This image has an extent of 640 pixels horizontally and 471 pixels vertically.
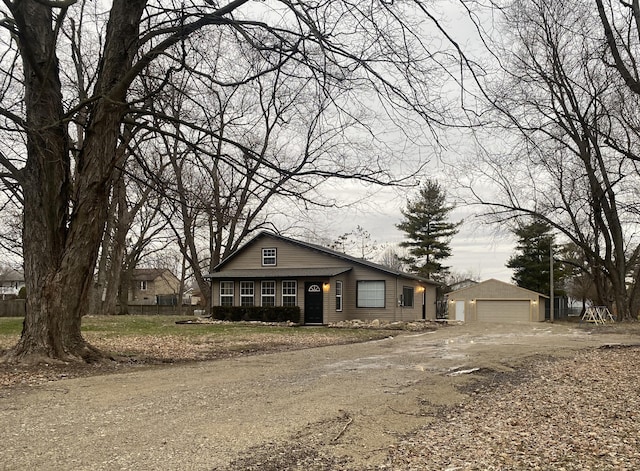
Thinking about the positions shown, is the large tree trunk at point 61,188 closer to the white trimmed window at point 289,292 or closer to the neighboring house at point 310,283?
the neighboring house at point 310,283

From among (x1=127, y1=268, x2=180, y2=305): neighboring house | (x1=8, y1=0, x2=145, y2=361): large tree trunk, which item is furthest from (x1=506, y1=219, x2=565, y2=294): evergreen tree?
(x1=8, y1=0, x2=145, y2=361): large tree trunk

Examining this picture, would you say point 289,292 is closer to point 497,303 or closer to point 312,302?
point 312,302

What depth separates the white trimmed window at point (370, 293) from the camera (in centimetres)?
2839

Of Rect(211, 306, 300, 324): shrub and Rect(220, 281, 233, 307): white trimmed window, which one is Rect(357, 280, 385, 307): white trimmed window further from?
Rect(220, 281, 233, 307): white trimmed window

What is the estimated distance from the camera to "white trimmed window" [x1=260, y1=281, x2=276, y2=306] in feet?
92.3

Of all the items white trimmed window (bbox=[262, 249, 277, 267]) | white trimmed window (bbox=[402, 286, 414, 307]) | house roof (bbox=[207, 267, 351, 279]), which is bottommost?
white trimmed window (bbox=[402, 286, 414, 307])

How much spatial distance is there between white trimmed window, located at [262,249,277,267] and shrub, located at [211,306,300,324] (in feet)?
8.78

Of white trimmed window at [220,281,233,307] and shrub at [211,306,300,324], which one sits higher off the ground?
white trimmed window at [220,281,233,307]

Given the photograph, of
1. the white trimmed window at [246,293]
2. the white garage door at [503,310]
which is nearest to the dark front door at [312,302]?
the white trimmed window at [246,293]

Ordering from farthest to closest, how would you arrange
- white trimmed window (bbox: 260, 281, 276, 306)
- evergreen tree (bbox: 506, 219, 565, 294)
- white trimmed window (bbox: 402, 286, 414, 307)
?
evergreen tree (bbox: 506, 219, 565, 294) < white trimmed window (bbox: 402, 286, 414, 307) < white trimmed window (bbox: 260, 281, 276, 306)

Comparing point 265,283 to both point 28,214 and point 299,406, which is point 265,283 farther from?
point 299,406

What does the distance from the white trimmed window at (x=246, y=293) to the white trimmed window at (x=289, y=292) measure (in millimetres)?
1807

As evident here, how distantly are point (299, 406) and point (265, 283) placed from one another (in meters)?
21.7

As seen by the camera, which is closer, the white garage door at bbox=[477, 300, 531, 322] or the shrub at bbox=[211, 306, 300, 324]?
the shrub at bbox=[211, 306, 300, 324]
